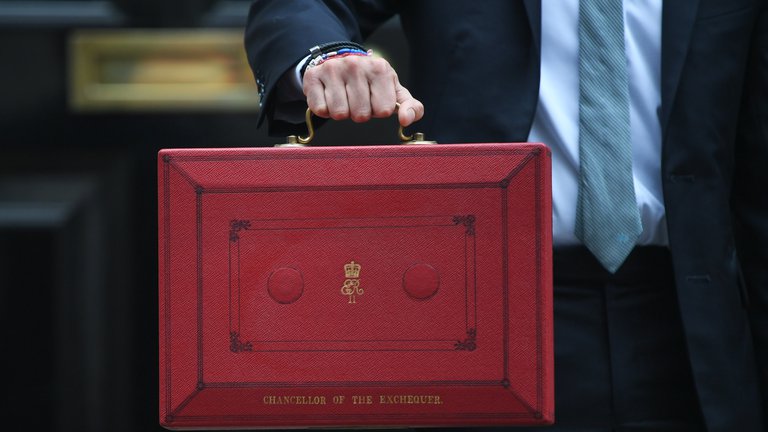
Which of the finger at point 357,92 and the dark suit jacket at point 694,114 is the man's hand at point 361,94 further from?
the dark suit jacket at point 694,114

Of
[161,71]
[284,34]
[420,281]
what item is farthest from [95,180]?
[420,281]

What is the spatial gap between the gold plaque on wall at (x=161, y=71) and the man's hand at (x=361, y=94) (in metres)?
1.06

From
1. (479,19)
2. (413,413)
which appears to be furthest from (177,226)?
(479,19)

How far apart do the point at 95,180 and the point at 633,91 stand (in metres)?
1.16

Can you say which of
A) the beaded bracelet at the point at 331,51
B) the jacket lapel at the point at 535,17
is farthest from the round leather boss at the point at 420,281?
the jacket lapel at the point at 535,17

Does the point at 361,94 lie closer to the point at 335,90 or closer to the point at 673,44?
the point at 335,90

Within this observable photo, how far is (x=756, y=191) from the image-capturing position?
144 cm

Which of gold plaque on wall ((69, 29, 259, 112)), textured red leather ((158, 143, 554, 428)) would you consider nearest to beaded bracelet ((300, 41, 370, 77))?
textured red leather ((158, 143, 554, 428))

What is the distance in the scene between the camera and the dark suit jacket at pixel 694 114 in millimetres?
1375

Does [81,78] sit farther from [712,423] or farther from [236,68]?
[712,423]

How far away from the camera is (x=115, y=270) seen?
2.25 metres

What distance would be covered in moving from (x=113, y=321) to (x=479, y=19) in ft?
3.59

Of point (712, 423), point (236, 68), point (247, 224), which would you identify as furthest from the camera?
point (236, 68)

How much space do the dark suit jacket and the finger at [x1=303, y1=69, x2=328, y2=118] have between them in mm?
119
